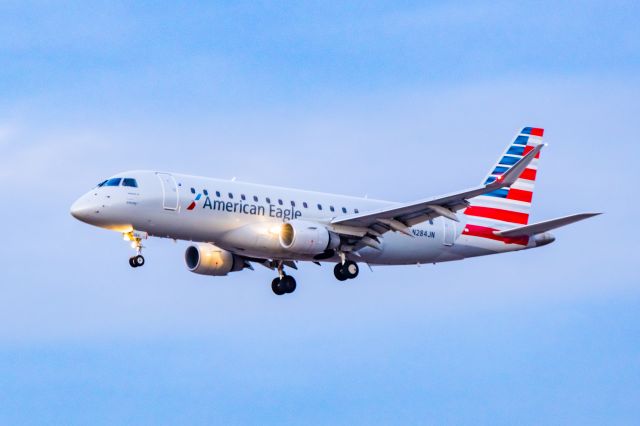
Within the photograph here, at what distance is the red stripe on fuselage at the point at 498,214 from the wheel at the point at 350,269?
6.14 metres

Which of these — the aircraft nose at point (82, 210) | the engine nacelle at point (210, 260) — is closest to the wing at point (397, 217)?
the engine nacelle at point (210, 260)

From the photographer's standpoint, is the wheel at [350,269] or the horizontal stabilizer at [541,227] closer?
the horizontal stabilizer at [541,227]

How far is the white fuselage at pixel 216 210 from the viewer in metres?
55.1

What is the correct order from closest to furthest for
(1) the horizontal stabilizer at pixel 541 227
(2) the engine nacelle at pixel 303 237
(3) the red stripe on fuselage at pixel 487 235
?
(1) the horizontal stabilizer at pixel 541 227 < (2) the engine nacelle at pixel 303 237 < (3) the red stripe on fuselage at pixel 487 235

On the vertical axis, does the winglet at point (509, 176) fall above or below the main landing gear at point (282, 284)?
above

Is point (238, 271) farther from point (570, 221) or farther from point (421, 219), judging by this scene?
point (570, 221)

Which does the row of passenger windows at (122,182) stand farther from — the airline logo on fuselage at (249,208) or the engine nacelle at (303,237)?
the engine nacelle at (303,237)

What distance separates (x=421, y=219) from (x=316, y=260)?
14.4ft

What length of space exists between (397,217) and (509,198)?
7.87 meters

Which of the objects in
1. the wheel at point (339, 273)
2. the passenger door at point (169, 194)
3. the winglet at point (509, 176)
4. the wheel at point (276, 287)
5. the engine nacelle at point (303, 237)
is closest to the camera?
the winglet at point (509, 176)

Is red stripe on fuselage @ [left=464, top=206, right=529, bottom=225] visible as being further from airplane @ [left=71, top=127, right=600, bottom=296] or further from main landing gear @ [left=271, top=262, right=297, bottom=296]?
main landing gear @ [left=271, top=262, right=297, bottom=296]

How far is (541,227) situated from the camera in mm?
59688

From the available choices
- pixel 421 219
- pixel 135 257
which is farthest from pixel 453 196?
pixel 135 257

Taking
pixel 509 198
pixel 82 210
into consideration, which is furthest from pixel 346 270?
pixel 82 210
